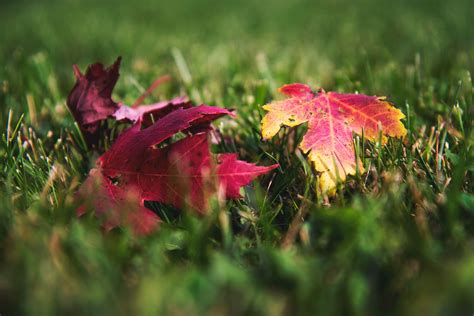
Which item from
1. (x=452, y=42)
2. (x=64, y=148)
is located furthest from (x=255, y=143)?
(x=452, y=42)

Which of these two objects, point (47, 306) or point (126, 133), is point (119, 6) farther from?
point (47, 306)

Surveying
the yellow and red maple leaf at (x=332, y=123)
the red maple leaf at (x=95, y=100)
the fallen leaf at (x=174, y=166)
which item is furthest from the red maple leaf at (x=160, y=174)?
the red maple leaf at (x=95, y=100)

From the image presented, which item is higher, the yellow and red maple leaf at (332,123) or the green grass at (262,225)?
the yellow and red maple leaf at (332,123)

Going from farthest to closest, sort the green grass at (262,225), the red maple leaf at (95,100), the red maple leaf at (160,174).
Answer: the red maple leaf at (95,100)
the red maple leaf at (160,174)
the green grass at (262,225)

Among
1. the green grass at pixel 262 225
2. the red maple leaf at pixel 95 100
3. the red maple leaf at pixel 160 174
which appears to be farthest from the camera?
the red maple leaf at pixel 95 100

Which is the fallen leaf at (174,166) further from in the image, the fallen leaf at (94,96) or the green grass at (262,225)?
the fallen leaf at (94,96)

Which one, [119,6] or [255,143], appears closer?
[255,143]

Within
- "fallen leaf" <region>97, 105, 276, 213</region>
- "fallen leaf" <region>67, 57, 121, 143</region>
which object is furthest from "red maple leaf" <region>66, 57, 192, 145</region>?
"fallen leaf" <region>97, 105, 276, 213</region>
